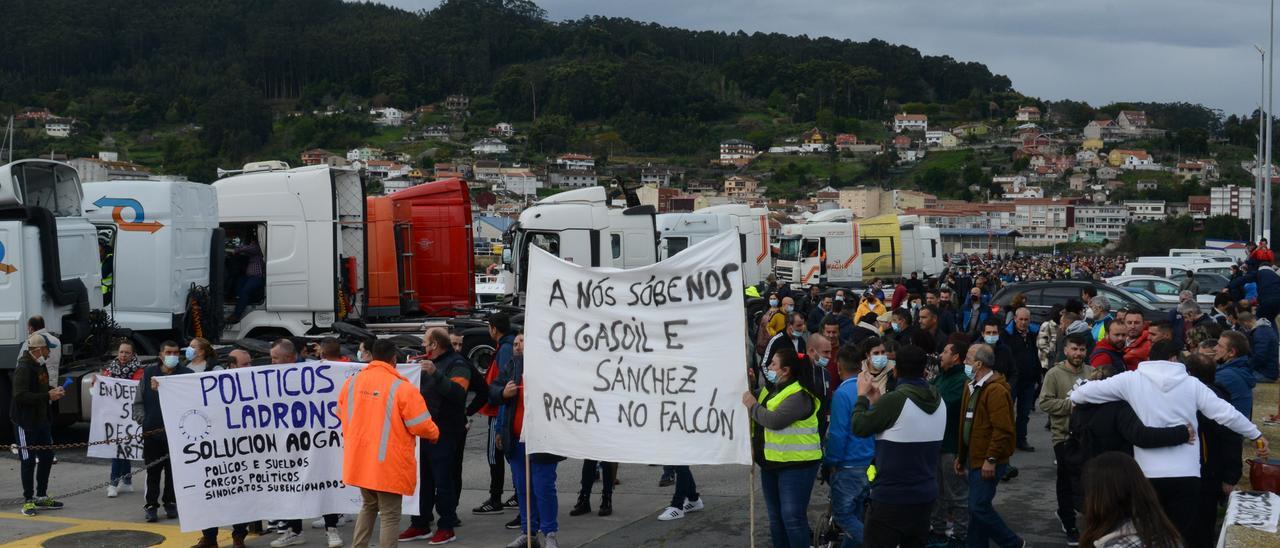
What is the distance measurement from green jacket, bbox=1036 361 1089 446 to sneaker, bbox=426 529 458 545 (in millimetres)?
4371

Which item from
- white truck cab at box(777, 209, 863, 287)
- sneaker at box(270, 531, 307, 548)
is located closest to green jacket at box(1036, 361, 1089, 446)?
sneaker at box(270, 531, 307, 548)

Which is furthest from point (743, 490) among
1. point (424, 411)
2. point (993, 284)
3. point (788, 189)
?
point (788, 189)

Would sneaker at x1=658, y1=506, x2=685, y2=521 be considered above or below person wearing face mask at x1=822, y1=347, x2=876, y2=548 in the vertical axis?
below

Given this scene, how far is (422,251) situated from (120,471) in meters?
9.47

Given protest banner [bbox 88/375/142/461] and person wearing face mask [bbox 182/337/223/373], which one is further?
protest banner [bbox 88/375/142/461]

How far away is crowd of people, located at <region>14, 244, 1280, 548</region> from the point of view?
255 inches

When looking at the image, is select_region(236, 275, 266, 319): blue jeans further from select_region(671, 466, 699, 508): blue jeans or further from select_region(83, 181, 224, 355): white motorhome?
select_region(671, 466, 699, 508): blue jeans

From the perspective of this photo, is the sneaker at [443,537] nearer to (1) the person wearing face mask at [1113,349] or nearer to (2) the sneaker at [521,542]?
(2) the sneaker at [521,542]

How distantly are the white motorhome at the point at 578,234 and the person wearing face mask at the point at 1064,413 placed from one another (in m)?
14.4

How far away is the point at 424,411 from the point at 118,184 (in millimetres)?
9596

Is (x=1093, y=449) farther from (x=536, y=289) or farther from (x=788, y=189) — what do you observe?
(x=788, y=189)

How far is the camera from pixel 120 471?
1124cm

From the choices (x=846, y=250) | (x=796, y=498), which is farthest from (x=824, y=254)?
(x=796, y=498)

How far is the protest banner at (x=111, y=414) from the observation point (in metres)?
11.1
